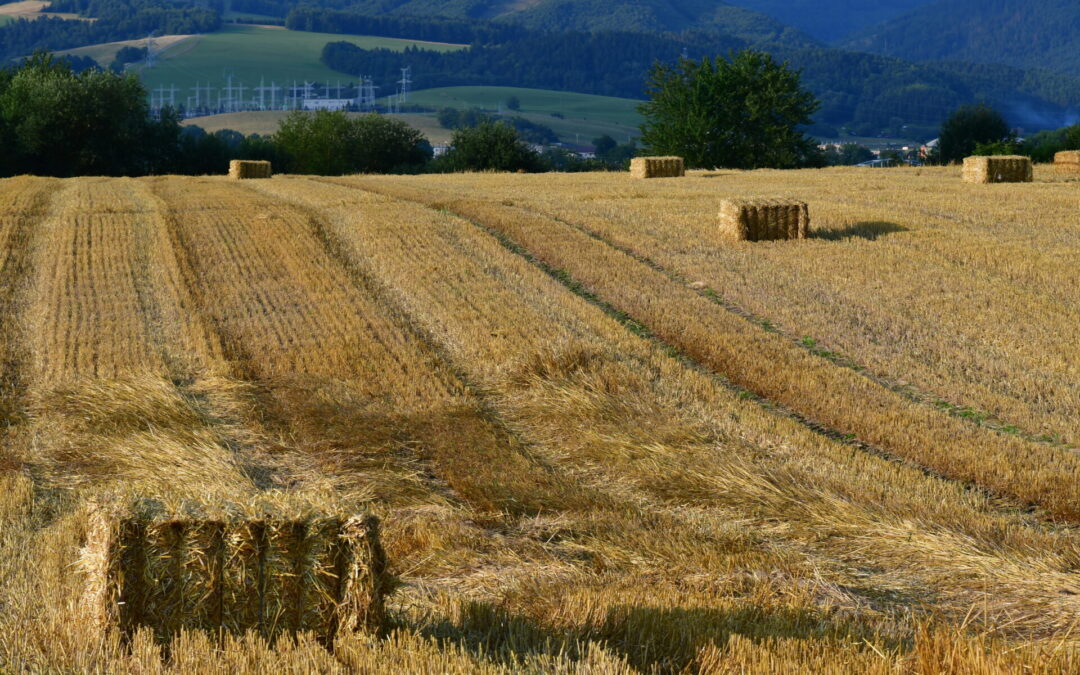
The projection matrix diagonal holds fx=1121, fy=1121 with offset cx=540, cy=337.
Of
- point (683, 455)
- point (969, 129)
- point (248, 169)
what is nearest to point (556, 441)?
point (683, 455)

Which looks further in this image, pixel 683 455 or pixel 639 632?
pixel 683 455

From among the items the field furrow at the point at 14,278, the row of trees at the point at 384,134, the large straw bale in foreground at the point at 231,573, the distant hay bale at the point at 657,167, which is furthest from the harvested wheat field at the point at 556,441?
the row of trees at the point at 384,134

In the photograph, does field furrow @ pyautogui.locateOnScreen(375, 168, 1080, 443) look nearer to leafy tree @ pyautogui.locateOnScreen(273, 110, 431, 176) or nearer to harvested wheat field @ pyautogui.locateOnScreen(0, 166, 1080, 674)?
harvested wheat field @ pyautogui.locateOnScreen(0, 166, 1080, 674)

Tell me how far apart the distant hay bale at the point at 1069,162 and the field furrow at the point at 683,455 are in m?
27.9

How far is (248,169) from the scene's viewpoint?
141ft

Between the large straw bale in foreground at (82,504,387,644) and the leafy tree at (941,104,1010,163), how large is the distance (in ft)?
270

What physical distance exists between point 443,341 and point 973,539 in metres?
9.02

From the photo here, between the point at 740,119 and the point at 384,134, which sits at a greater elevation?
the point at 740,119

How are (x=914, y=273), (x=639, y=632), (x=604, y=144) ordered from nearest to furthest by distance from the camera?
(x=639, y=632), (x=914, y=273), (x=604, y=144)

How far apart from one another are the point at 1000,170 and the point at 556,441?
28636mm

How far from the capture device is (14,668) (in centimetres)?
602

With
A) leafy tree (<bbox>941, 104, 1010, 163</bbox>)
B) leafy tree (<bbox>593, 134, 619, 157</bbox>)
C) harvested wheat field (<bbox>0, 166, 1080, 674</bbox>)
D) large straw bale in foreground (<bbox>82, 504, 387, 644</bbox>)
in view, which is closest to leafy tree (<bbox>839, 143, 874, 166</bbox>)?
leafy tree (<bbox>941, 104, 1010, 163</bbox>)

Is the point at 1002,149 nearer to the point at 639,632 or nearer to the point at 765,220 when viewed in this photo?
the point at 765,220

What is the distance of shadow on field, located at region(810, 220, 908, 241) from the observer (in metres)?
24.8
